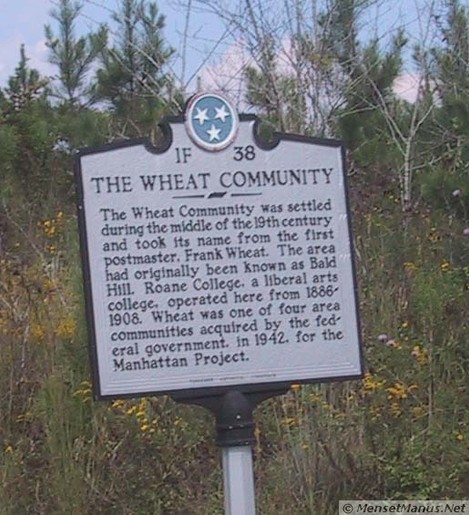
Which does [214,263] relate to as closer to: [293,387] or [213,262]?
[213,262]

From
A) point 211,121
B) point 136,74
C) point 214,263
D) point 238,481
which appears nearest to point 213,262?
point 214,263

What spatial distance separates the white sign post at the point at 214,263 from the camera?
13.0ft

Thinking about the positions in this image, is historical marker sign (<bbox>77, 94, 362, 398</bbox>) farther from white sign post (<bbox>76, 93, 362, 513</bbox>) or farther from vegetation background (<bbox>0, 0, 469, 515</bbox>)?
vegetation background (<bbox>0, 0, 469, 515</bbox>)

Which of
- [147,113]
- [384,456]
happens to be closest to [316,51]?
[147,113]

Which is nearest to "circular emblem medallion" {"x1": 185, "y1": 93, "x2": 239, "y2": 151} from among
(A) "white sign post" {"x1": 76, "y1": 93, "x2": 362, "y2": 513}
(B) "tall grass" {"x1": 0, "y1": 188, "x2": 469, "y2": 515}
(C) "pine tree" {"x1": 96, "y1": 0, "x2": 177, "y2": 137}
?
(A) "white sign post" {"x1": 76, "y1": 93, "x2": 362, "y2": 513}

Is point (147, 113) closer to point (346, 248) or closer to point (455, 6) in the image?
point (455, 6)

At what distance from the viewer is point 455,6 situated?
10688 mm

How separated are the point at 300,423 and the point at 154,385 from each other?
4.96 ft

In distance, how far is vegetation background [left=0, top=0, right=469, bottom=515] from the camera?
5188mm

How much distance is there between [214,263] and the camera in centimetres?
404

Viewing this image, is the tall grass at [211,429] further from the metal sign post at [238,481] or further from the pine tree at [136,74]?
the pine tree at [136,74]

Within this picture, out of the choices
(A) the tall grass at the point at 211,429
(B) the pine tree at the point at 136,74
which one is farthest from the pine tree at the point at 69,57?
(A) the tall grass at the point at 211,429

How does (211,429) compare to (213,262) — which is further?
(211,429)

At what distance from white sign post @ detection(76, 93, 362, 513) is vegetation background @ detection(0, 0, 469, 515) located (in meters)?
1.21
